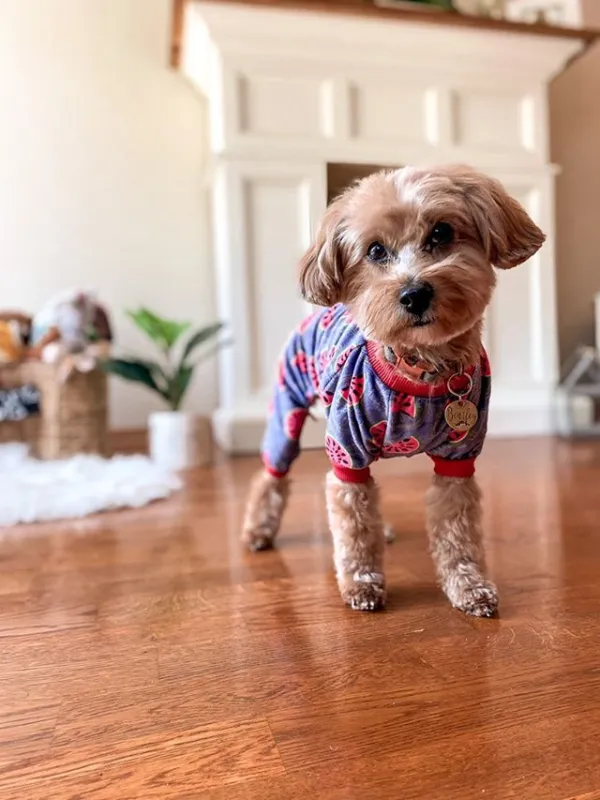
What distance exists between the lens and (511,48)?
2.50 m

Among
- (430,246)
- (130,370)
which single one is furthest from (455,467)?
(130,370)

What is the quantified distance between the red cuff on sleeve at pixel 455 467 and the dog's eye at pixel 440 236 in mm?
352

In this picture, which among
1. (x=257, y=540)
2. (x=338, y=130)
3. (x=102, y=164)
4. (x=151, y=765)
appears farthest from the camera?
(x=102, y=164)

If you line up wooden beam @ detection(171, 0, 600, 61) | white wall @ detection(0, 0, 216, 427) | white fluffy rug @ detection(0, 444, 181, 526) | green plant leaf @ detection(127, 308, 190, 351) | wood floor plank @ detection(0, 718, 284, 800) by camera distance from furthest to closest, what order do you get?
white wall @ detection(0, 0, 216, 427)
green plant leaf @ detection(127, 308, 190, 351)
wooden beam @ detection(171, 0, 600, 61)
white fluffy rug @ detection(0, 444, 181, 526)
wood floor plank @ detection(0, 718, 284, 800)

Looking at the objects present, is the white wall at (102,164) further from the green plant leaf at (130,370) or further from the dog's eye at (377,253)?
the dog's eye at (377,253)

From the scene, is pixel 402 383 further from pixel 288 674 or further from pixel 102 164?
pixel 102 164

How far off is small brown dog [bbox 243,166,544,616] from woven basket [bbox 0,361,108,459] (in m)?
1.46

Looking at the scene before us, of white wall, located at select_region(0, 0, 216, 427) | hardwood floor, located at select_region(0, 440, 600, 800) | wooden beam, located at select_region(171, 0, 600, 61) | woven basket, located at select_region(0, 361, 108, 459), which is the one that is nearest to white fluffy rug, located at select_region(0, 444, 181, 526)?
woven basket, located at select_region(0, 361, 108, 459)

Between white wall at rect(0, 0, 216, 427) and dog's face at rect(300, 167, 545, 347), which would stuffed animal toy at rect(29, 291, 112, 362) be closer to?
white wall at rect(0, 0, 216, 427)

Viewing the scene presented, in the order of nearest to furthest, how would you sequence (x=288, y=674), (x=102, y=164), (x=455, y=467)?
(x=288, y=674) < (x=455, y=467) < (x=102, y=164)

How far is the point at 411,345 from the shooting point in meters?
0.90

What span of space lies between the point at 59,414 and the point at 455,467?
170cm

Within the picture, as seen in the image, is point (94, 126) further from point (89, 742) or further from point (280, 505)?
point (89, 742)

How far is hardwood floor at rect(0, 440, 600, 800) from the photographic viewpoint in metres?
0.63
